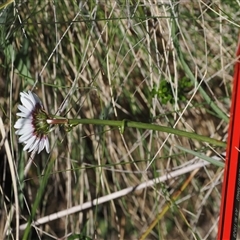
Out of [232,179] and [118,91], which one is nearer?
[232,179]

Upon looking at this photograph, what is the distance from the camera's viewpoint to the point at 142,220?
1103mm

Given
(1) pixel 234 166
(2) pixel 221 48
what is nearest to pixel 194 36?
(2) pixel 221 48

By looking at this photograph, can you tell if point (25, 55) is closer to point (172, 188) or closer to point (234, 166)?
point (172, 188)

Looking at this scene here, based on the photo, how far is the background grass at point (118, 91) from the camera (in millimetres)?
891

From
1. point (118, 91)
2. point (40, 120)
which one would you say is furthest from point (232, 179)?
point (118, 91)

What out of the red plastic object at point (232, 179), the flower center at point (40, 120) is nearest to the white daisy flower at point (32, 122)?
the flower center at point (40, 120)

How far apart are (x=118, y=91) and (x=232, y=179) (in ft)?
1.37

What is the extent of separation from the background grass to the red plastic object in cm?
23

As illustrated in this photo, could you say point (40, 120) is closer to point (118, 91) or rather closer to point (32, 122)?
point (32, 122)

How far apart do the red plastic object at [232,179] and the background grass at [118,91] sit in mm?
228

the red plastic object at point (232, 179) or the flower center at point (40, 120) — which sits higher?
the flower center at point (40, 120)

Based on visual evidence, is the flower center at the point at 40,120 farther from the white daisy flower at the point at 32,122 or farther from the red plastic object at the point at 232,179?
the red plastic object at the point at 232,179

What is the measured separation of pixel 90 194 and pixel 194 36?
1.06ft

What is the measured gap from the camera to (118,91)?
1007 mm
